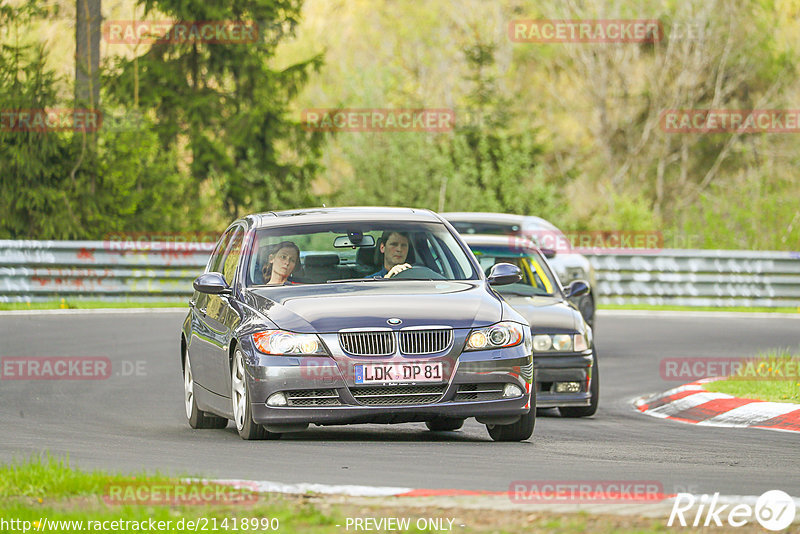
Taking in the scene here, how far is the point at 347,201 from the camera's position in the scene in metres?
37.4

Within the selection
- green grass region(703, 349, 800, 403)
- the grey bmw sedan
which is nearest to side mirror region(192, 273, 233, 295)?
the grey bmw sedan

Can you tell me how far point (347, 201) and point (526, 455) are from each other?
93.4 ft

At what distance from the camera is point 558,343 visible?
12.9m

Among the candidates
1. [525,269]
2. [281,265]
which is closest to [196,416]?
[281,265]

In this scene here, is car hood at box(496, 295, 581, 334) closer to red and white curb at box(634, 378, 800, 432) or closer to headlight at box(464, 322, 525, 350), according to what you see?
red and white curb at box(634, 378, 800, 432)

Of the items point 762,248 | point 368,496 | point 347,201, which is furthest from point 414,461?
point 347,201

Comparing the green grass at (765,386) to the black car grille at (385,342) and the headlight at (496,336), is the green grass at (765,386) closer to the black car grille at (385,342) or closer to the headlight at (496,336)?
the headlight at (496,336)

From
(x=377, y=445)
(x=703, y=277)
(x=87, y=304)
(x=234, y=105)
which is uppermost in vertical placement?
(x=234, y=105)

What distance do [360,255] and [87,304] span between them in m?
15.8

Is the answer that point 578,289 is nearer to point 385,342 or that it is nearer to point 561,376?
point 561,376

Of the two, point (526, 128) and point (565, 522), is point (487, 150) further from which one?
point (565, 522)

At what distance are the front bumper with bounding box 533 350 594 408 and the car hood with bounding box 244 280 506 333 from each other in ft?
8.47

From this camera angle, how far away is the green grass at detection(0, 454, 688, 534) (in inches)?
239

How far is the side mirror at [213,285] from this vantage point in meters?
10.6
